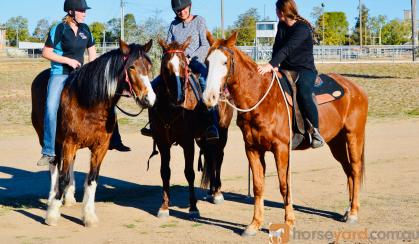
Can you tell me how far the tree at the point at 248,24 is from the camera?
87.9 meters

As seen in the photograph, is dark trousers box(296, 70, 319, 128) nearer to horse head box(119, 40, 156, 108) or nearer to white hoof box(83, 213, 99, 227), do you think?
horse head box(119, 40, 156, 108)

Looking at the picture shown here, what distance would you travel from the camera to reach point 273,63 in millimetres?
7848

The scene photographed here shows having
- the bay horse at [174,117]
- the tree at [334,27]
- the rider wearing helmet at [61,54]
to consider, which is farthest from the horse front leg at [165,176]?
the tree at [334,27]

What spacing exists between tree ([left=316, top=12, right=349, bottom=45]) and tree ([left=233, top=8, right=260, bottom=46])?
971 cm

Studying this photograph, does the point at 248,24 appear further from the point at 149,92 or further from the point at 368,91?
the point at 149,92

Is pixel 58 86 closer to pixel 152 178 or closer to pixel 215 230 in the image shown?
pixel 215 230

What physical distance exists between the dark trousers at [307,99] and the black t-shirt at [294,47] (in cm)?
20

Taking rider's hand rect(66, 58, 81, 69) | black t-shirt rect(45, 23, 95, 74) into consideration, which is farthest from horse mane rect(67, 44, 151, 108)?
black t-shirt rect(45, 23, 95, 74)

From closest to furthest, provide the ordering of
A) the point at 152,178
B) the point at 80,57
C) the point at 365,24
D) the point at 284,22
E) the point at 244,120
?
the point at 244,120
the point at 284,22
the point at 80,57
the point at 152,178
the point at 365,24

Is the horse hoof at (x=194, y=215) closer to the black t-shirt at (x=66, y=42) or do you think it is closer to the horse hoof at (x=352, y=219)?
the horse hoof at (x=352, y=219)

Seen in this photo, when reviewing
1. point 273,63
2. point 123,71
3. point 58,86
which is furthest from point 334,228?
point 58,86

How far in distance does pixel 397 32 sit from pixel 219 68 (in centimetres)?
10494

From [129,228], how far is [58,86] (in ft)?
6.95

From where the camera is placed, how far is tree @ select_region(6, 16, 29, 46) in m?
135
